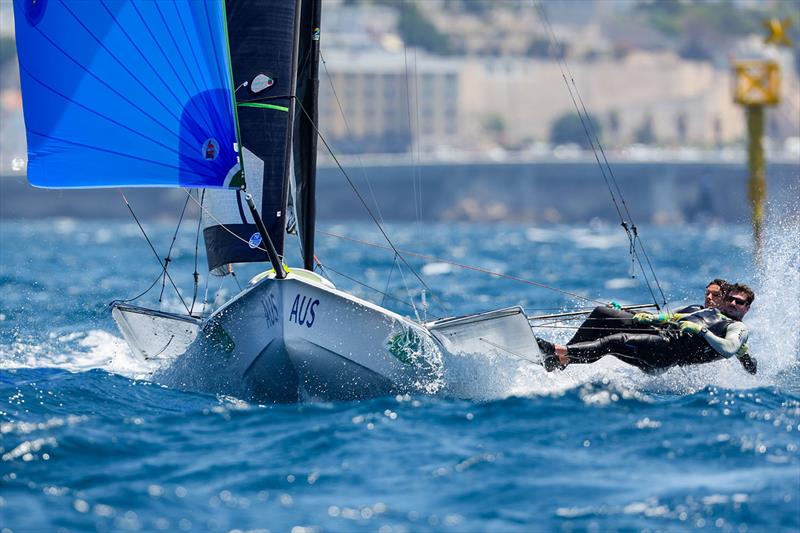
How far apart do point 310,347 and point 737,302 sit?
3.07 m

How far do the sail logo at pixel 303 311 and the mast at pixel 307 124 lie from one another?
1056mm

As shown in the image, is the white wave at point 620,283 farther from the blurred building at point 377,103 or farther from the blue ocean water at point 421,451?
the blurred building at point 377,103

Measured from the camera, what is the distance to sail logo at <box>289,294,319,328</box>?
27.8 feet

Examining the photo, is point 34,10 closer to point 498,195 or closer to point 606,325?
point 606,325

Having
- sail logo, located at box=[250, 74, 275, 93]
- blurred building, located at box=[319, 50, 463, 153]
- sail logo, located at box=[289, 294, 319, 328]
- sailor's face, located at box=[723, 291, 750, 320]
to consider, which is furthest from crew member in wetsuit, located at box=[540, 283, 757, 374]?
blurred building, located at box=[319, 50, 463, 153]

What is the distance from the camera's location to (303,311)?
334 inches

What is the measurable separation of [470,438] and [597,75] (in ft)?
301

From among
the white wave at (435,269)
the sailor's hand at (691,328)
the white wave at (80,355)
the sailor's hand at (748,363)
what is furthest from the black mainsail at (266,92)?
the white wave at (435,269)

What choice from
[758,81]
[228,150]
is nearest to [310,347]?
[228,150]

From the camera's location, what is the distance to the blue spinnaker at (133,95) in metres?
8.40

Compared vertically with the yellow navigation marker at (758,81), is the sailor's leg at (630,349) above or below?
below

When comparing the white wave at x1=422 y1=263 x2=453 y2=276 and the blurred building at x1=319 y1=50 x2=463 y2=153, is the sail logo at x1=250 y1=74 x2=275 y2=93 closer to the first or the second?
the white wave at x1=422 y1=263 x2=453 y2=276

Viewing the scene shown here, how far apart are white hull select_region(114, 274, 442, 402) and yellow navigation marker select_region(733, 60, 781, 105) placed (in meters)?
12.4

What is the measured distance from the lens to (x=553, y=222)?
6606 cm
